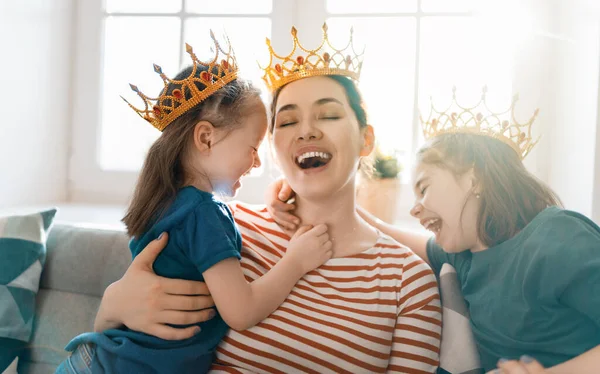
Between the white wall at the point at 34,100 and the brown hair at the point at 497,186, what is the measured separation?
165 cm

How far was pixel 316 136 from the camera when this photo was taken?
4.07ft

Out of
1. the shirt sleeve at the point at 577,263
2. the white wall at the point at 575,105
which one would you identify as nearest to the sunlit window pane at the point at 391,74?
the white wall at the point at 575,105

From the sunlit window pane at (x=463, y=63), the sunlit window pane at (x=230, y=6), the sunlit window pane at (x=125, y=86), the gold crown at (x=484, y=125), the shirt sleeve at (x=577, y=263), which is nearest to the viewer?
the shirt sleeve at (x=577, y=263)

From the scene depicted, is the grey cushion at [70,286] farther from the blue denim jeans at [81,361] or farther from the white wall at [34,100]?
the white wall at [34,100]

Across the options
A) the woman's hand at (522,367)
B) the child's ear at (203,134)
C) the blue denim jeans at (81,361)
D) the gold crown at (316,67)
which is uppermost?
the gold crown at (316,67)

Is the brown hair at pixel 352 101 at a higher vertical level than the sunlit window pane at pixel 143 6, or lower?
lower

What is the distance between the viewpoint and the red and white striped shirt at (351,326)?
119 cm

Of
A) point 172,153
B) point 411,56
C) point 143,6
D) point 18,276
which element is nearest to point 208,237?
point 172,153

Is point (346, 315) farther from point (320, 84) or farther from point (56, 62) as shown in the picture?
point (56, 62)

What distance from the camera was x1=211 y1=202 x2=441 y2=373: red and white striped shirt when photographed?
119cm

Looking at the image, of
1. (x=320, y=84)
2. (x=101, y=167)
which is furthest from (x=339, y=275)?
(x=101, y=167)

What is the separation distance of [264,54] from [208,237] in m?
1.20

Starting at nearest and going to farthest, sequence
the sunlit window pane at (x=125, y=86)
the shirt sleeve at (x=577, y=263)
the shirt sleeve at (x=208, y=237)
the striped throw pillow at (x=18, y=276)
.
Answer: the shirt sleeve at (x=577, y=263)
the shirt sleeve at (x=208, y=237)
the striped throw pillow at (x=18, y=276)
the sunlit window pane at (x=125, y=86)

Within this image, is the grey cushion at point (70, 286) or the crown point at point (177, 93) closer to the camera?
the crown point at point (177, 93)
